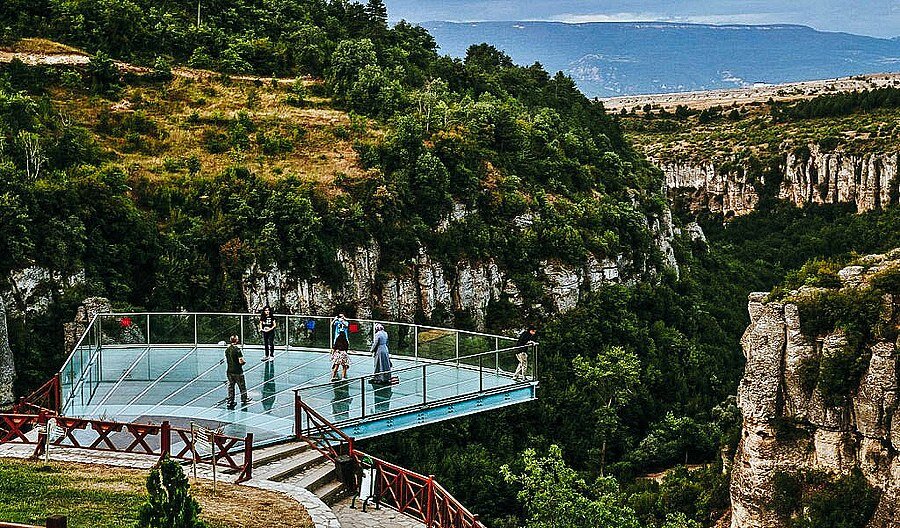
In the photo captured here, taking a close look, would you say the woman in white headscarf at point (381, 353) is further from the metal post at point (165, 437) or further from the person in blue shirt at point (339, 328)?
the metal post at point (165, 437)

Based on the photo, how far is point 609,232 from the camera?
7606cm

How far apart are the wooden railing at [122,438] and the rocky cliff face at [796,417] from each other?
99.6 ft

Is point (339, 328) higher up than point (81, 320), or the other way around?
point (339, 328)

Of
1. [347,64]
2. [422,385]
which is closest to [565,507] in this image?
[422,385]

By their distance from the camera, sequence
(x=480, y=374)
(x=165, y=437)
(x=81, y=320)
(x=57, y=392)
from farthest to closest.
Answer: (x=81, y=320)
(x=480, y=374)
(x=57, y=392)
(x=165, y=437)

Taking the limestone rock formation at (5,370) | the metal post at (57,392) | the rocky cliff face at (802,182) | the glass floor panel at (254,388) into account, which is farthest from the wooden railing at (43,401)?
the rocky cliff face at (802,182)

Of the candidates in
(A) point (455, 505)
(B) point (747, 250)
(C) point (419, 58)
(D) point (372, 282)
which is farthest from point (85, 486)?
(B) point (747, 250)

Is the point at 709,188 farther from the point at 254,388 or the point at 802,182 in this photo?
the point at 254,388

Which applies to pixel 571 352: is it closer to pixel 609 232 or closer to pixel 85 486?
pixel 609 232

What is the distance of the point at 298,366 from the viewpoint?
108ft

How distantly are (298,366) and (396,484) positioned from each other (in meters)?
9.20

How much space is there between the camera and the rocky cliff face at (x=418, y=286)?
57250 mm

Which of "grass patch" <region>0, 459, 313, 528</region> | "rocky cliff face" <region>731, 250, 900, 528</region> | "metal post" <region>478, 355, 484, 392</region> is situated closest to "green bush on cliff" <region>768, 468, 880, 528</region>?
"rocky cliff face" <region>731, 250, 900, 528</region>

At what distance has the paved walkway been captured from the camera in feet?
77.6
